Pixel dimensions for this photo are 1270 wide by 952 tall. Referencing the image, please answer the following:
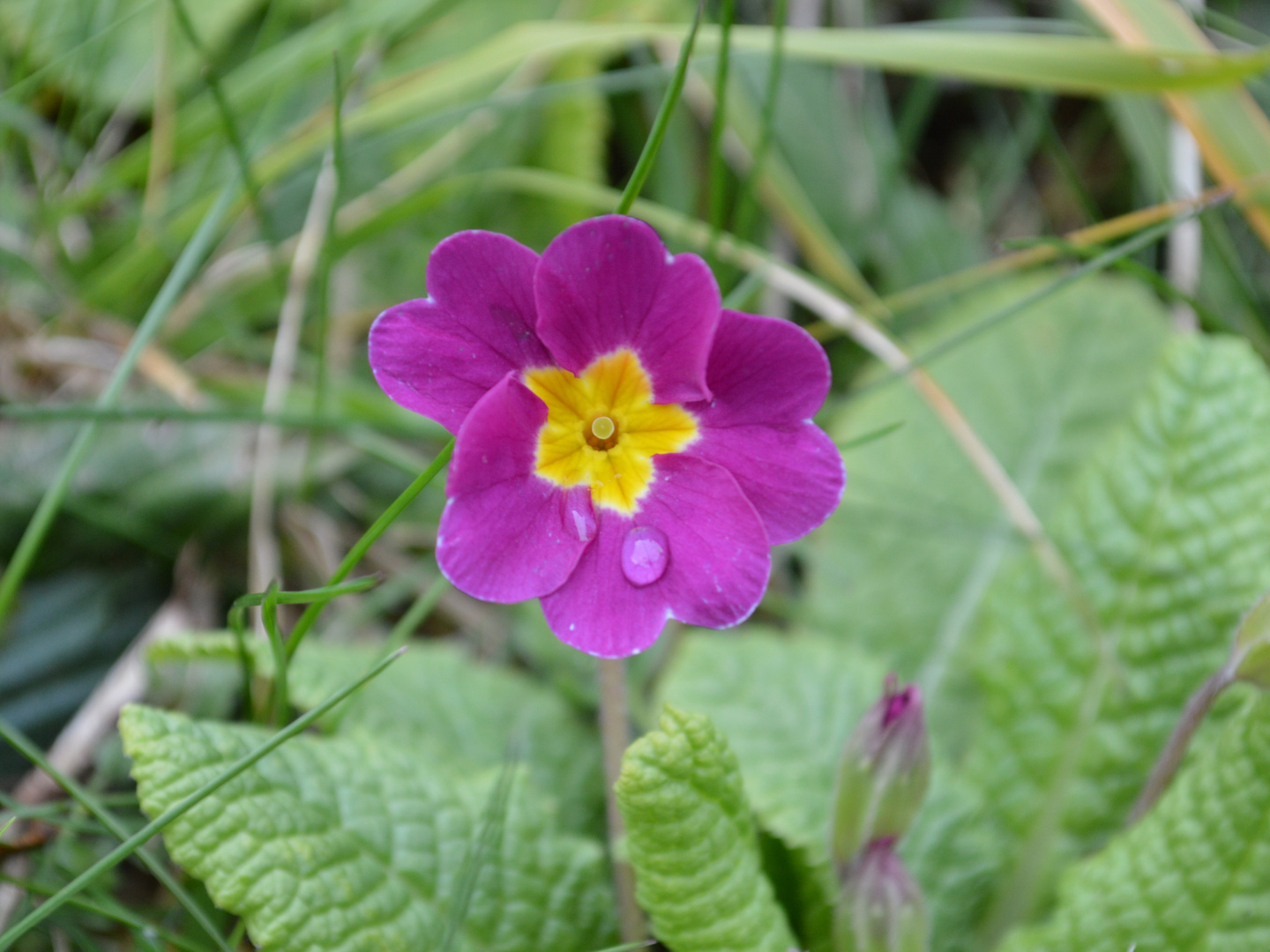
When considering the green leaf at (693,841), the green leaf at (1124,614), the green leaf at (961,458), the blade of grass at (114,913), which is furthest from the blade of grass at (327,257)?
the green leaf at (1124,614)

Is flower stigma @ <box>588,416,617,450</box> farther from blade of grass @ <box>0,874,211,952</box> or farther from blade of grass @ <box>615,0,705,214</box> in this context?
blade of grass @ <box>0,874,211,952</box>

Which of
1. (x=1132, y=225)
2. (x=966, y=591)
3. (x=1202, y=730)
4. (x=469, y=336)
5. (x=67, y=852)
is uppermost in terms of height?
(x=1132, y=225)

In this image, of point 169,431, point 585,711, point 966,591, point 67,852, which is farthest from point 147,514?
point 966,591

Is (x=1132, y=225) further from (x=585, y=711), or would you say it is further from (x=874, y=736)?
(x=585, y=711)

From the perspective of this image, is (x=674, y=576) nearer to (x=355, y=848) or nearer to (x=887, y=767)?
(x=887, y=767)

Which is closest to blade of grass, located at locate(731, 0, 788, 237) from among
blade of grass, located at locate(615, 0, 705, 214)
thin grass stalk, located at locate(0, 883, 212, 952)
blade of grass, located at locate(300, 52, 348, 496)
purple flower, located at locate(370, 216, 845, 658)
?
blade of grass, located at locate(615, 0, 705, 214)

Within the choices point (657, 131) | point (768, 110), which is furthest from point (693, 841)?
point (768, 110)
